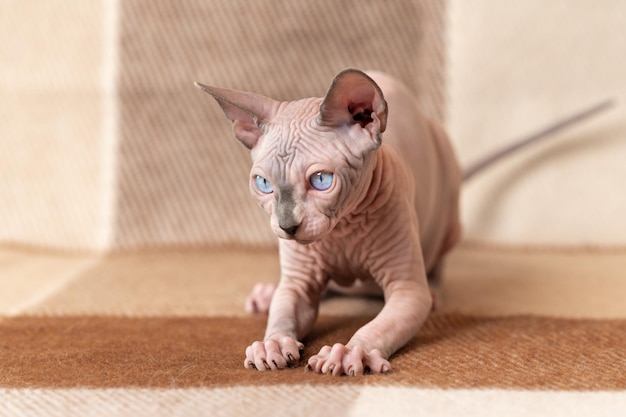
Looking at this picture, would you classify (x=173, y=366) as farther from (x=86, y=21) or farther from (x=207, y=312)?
(x=86, y=21)

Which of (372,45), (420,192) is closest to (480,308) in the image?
(420,192)

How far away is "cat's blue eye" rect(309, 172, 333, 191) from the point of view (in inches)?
47.5

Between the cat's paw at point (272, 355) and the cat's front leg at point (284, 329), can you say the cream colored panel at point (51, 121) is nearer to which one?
the cat's front leg at point (284, 329)

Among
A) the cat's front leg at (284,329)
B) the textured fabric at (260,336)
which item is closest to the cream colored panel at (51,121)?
the textured fabric at (260,336)

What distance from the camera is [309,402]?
43.2 inches

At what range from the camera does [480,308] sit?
167cm

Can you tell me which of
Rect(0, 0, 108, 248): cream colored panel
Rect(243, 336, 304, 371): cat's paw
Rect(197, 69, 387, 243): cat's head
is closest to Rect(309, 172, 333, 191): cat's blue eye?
Rect(197, 69, 387, 243): cat's head

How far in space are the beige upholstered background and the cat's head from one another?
1.02 m

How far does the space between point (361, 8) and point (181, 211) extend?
0.69m

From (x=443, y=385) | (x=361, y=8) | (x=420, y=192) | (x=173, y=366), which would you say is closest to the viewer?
(x=443, y=385)

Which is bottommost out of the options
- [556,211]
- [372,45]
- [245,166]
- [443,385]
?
[443,385]

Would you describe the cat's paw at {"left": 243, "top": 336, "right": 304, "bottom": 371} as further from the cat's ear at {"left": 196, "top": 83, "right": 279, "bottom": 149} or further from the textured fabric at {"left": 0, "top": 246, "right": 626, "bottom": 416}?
the cat's ear at {"left": 196, "top": 83, "right": 279, "bottom": 149}

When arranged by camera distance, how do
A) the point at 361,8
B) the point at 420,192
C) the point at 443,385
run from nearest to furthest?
the point at 443,385 < the point at 420,192 < the point at 361,8

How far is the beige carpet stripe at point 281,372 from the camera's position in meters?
1.19
